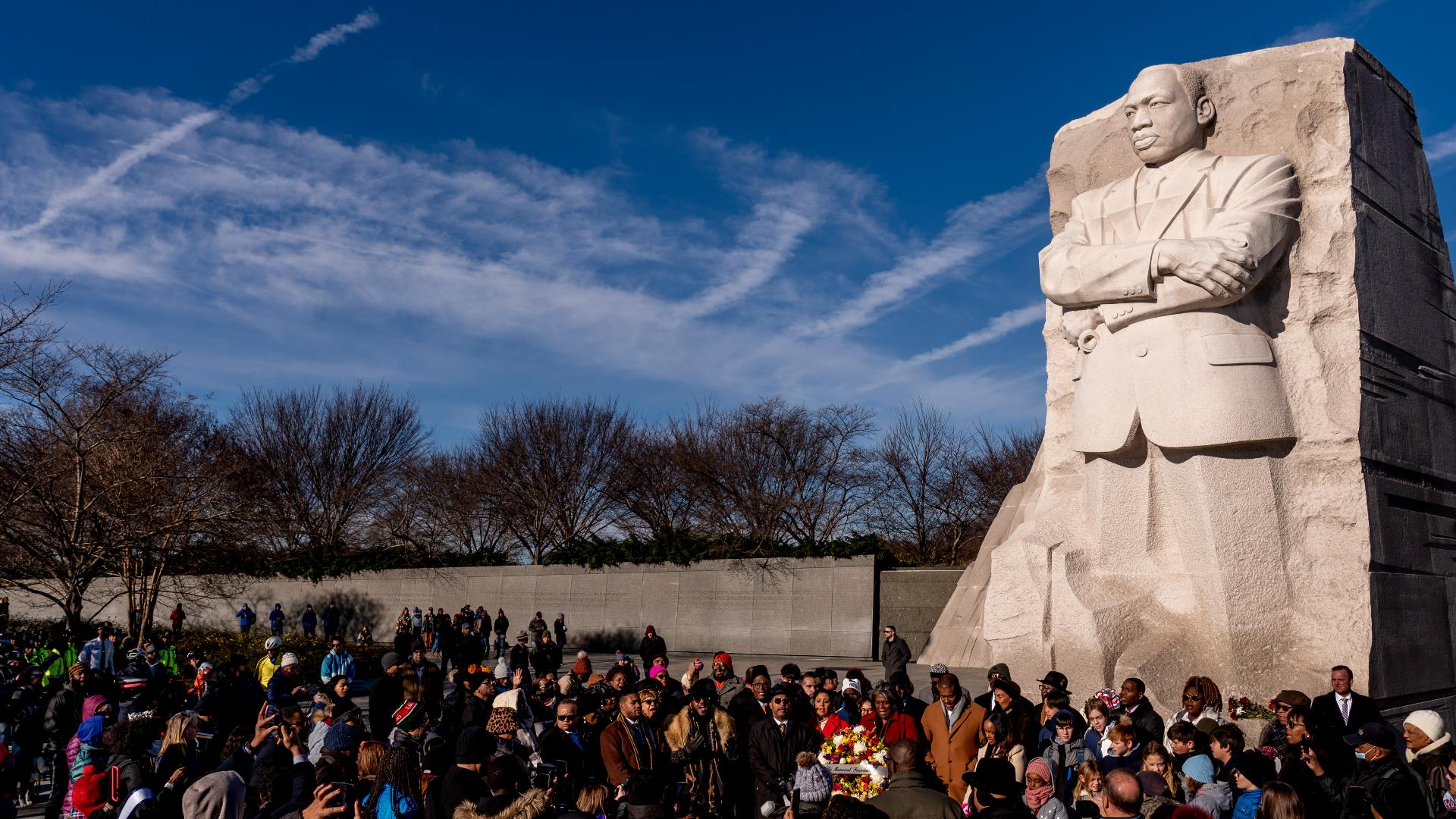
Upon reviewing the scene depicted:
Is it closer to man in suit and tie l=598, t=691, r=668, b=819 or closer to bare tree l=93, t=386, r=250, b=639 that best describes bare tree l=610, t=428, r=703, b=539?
bare tree l=93, t=386, r=250, b=639

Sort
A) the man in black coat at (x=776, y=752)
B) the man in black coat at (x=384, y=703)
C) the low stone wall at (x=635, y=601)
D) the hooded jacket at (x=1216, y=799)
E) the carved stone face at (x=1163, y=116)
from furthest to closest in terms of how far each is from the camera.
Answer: the low stone wall at (x=635, y=601)
the carved stone face at (x=1163, y=116)
the man in black coat at (x=384, y=703)
the man in black coat at (x=776, y=752)
the hooded jacket at (x=1216, y=799)

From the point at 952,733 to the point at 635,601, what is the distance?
20.6 meters

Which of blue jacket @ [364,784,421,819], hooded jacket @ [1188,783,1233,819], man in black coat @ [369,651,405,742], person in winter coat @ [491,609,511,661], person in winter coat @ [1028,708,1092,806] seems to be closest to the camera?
blue jacket @ [364,784,421,819]

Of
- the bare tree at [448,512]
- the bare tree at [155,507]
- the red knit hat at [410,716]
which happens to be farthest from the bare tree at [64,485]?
the bare tree at [448,512]

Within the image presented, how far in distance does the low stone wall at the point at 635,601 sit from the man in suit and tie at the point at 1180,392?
13.6 m

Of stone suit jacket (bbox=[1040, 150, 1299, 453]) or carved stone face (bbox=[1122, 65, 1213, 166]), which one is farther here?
carved stone face (bbox=[1122, 65, 1213, 166])

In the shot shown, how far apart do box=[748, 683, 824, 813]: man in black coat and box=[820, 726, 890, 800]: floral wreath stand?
26cm

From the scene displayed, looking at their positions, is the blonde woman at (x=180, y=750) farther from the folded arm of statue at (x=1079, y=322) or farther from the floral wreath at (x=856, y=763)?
the folded arm of statue at (x=1079, y=322)

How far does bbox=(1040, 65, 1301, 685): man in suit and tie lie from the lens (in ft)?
27.2

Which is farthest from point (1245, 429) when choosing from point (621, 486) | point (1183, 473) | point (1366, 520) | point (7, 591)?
point (7, 591)

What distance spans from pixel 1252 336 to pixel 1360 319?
0.91 m

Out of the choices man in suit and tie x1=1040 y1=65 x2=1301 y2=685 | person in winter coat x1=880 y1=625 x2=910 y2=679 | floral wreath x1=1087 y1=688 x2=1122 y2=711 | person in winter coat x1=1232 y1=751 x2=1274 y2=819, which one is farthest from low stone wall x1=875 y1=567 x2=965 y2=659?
person in winter coat x1=1232 y1=751 x2=1274 y2=819

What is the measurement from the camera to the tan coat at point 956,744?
21.0ft

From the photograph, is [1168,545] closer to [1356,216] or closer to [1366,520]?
[1366,520]
